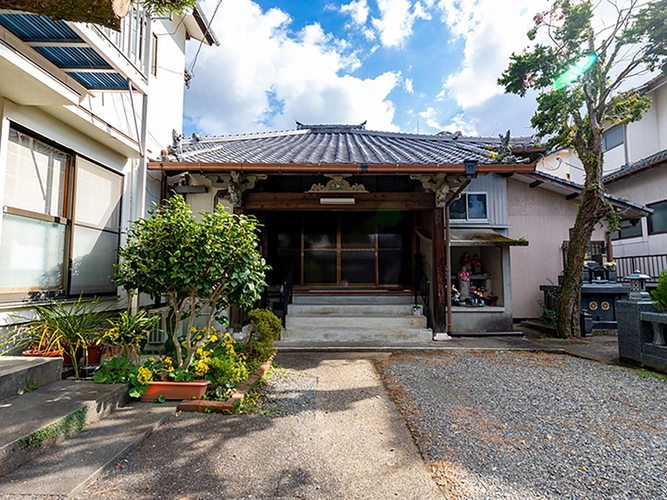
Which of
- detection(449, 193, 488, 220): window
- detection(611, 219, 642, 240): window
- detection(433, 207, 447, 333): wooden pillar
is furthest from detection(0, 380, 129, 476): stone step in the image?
detection(611, 219, 642, 240): window

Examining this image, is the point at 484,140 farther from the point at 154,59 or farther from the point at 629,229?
the point at 154,59

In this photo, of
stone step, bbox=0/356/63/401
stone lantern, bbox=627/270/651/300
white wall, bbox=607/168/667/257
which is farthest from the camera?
white wall, bbox=607/168/667/257

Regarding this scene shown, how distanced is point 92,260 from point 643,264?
12368 mm

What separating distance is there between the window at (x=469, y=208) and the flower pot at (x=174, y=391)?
21.3 feet

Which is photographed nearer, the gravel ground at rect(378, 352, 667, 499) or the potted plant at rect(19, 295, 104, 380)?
the gravel ground at rect(378, 352, 667, 499)

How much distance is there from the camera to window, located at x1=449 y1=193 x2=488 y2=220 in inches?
309

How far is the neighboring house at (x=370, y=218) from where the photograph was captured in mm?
6141

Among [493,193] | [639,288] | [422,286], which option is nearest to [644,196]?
[493,193]

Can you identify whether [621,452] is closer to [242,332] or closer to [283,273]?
[242,332]

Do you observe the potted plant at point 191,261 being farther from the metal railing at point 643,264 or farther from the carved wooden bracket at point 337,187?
the metal railing at point 643,264

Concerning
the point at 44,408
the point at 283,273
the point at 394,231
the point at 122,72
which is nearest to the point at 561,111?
the point at 394,231

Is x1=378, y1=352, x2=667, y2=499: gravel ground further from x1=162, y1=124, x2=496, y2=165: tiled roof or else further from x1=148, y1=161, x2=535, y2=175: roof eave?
x1=162, y1=124, x2=496, y2=165: tiled roof

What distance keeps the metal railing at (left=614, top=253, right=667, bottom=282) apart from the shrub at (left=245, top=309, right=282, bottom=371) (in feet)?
30.5

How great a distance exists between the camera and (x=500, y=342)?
5.98 metres
